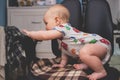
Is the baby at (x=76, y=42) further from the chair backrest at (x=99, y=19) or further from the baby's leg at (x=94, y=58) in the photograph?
the chair backrest at (x=99, y=19)

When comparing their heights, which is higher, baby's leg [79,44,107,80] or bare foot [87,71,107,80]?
baby's leg [79,44,107,80]

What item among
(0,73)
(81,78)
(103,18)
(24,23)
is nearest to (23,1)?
(24,23)

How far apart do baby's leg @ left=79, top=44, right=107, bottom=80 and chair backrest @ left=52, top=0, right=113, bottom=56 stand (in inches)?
12.8

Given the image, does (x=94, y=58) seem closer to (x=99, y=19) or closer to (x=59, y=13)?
(x=59, y=13)

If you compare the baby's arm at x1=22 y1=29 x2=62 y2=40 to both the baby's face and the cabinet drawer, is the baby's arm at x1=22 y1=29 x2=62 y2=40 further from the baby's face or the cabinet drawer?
the cabinet drawer

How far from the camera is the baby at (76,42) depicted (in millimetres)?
1528

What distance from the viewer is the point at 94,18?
1.99 m

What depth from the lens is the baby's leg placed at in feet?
4.93

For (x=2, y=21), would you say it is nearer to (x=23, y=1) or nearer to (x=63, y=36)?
(x=23, y=1)

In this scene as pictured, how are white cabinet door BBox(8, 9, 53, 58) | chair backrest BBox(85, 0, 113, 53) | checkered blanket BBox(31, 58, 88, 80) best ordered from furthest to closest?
white cabinet door BBox(8, 9, 53, 58)
chair backrest BBox(85, 0, 113, 53)
checkered blanket BBox(31, 58, 88, 80)

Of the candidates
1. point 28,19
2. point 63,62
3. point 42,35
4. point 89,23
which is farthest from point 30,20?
point 42,35

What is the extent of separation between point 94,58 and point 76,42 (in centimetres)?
19

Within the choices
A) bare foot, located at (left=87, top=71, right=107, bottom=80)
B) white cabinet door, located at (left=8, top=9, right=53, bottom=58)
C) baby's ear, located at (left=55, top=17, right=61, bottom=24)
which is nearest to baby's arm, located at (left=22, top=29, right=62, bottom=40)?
baby's ear, located at (left=55, top=17, right=61, bottom=24)

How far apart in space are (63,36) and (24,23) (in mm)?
2259
